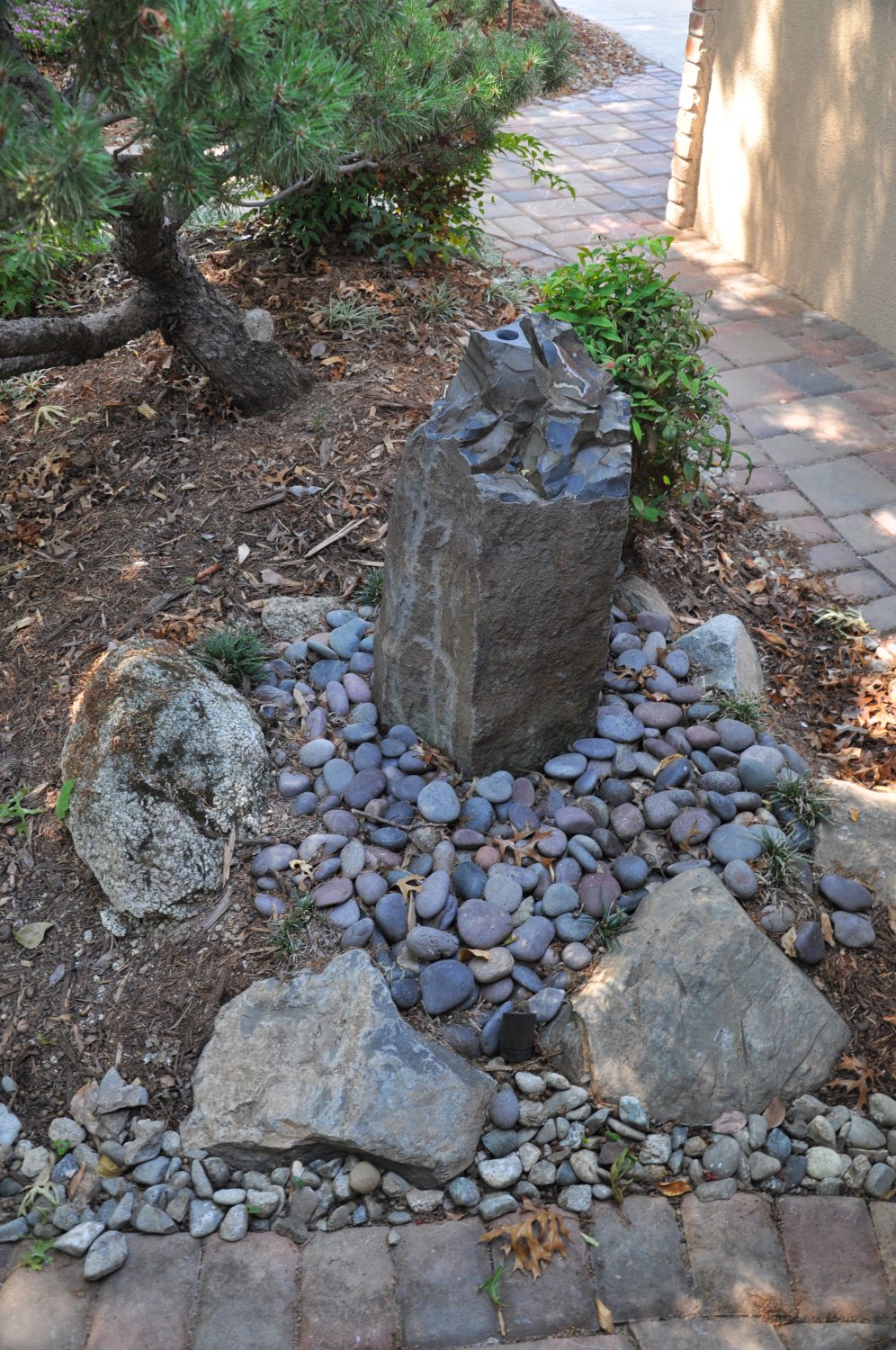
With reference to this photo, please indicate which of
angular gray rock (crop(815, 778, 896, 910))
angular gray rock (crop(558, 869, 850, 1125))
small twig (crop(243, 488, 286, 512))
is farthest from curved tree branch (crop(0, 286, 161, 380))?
angular gray rock (crop(815, 778, 896, 910))

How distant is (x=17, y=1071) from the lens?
255 centimetres

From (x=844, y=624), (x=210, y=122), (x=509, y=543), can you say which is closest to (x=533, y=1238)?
(x=509, y=543)

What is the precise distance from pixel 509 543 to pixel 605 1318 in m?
1.62

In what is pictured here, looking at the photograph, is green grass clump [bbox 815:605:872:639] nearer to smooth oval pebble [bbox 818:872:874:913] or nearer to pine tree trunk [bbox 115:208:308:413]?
smooth oval pebble [bbox 818:872:874:913]

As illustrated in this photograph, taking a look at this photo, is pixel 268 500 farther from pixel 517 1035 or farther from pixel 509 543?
pixel 517 1035

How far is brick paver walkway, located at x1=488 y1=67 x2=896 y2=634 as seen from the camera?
14.4ft

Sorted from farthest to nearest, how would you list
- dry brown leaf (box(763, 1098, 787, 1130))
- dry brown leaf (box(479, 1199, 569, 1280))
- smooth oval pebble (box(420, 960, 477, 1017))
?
smooth oval pebble (box(420, 960, 477, 1017)) < dry brown leaf (box(763, 1098, 787, 1130)) < dry brown leaf (box(479, 1199, 569, 1280))

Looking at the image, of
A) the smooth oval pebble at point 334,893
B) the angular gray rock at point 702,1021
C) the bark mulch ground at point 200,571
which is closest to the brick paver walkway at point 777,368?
the bark mulch ground at point 200,571

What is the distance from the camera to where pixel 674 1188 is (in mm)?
2350

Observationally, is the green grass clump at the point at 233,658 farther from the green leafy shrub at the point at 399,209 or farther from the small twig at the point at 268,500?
the green leafy shrub at the point at 399,209

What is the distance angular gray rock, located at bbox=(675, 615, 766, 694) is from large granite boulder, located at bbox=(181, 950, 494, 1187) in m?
1.44

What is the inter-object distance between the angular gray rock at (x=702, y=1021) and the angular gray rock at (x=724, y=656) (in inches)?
35.5

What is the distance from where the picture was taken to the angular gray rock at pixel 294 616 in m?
3.44

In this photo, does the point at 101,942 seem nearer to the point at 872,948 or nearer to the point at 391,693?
the point at 391,693
